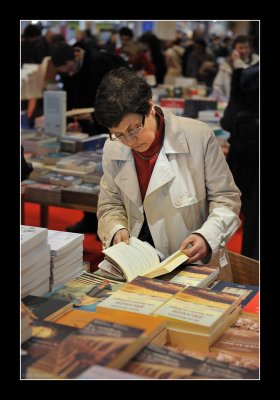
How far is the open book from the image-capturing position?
2541mm

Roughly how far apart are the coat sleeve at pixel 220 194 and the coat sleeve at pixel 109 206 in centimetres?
44

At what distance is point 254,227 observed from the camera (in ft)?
16.4

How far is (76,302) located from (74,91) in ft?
15.0

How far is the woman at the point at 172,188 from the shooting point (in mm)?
2859

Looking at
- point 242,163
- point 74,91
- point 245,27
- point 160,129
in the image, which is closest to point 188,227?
point 160,129

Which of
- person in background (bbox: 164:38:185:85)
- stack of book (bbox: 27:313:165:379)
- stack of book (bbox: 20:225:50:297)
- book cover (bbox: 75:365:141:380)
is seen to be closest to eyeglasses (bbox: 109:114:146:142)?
stack of book (bbox: 20:225:50:297)

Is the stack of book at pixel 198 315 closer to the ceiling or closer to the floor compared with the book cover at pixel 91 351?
closer to the floor

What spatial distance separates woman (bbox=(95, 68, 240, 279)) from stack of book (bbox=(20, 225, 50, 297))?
55 cm

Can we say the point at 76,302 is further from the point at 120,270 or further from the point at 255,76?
the point at 255,76

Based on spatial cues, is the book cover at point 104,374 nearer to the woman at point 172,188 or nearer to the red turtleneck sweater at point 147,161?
the woman at point 172,188

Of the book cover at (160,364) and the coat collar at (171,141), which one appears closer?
the book cover at (160,364)

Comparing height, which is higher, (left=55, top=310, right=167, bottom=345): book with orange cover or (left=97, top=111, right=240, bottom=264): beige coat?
(left=97, top=111, right=240, bottom=264): beige coat

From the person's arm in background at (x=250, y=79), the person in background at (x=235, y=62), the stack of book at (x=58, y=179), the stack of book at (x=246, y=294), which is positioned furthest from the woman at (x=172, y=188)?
the person in background at (x=235, y=62)

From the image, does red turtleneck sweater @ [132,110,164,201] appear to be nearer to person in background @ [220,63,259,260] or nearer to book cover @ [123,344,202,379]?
book cover @ [123,344,202,379]
